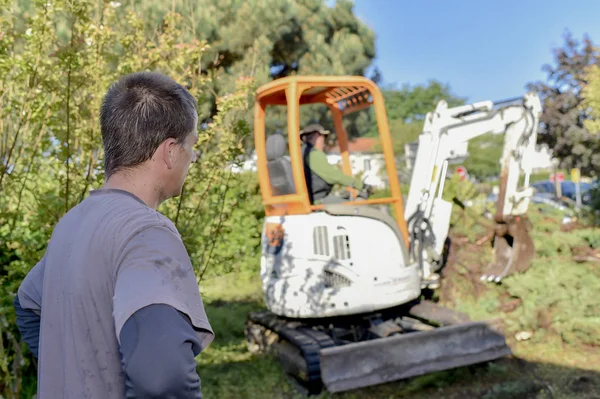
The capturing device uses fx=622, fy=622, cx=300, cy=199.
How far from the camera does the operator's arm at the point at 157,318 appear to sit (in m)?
1.17

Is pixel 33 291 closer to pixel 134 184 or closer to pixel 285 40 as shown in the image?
pixel 134 184

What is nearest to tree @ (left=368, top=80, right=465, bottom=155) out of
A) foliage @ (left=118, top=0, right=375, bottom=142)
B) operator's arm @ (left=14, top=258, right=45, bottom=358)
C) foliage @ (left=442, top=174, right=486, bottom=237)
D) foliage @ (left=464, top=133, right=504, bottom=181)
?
foliage @ (left=464, top=133, right=504, bottom=181)

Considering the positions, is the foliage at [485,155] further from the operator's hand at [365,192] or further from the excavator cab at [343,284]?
the excavator cab at [343,284]

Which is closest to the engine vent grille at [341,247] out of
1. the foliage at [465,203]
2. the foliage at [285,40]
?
the foliage at [465,203]

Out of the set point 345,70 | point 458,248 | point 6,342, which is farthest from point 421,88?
point 6,342

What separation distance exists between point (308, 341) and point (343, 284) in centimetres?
65

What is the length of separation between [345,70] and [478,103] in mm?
13164

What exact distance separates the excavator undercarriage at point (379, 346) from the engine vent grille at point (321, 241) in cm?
81

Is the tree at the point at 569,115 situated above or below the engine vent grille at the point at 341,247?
above

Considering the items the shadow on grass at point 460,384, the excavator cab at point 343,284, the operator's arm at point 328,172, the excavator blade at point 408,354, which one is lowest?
the shadow on grass at point 460,384

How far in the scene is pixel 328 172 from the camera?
249 inches

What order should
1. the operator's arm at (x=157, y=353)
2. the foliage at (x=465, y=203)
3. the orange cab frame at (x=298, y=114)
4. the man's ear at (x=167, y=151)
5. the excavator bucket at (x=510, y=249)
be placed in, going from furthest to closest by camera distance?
the foliage at (x=465, y=203), the excavator bucket at (x=510, y=249), the orange cab frame at (x=298, y=114), the man's ear at (x=167, y=151), the operator's arm at (x=157, y=353)

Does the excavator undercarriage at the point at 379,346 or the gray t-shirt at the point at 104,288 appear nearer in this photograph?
the gray t-shirt at the point at 104,288

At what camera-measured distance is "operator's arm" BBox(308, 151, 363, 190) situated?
20.6ft
